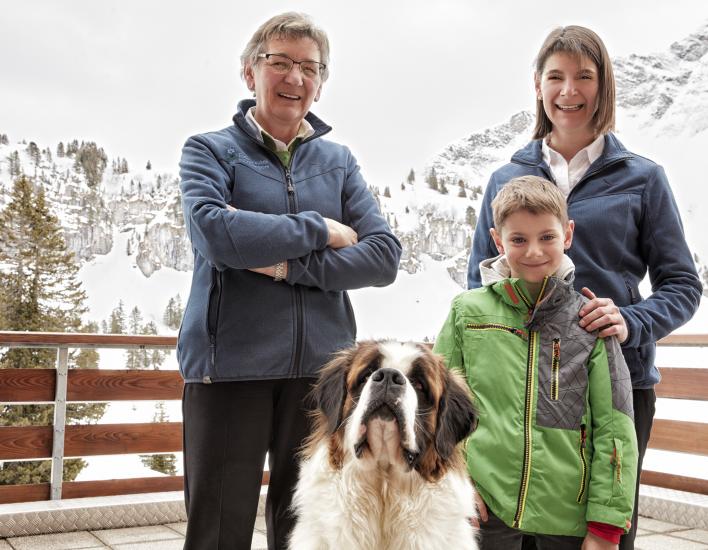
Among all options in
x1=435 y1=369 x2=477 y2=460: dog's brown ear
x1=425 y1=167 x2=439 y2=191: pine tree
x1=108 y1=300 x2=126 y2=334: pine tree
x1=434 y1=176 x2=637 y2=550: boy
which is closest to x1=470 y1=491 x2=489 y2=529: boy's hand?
x1=434 y1=176 x2=637 y2=550: boy

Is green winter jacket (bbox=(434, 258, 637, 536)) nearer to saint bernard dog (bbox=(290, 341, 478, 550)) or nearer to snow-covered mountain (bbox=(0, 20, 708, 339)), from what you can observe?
saint bernard dog (bbox=(290, 341, 478, 550))

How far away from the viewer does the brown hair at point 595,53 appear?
158 centimetres

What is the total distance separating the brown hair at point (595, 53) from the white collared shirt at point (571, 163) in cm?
4

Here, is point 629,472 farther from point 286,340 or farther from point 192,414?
point 192,414

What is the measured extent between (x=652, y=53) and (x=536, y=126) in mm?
100656

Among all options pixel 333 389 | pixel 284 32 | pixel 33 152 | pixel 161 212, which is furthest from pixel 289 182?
pixel 161 212

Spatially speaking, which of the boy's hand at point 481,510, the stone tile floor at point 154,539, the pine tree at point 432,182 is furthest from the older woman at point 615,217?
the pine tree at point 432,182

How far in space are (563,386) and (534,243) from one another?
32 centimetres

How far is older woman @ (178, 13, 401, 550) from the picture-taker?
4.82 feet

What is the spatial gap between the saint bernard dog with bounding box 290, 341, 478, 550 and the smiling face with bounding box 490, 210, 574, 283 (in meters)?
0.31

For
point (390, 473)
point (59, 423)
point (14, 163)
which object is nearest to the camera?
point (390, 473)

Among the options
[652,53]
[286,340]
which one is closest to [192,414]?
[286,340]

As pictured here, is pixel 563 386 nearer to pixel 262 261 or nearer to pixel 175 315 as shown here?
pixel 262 261

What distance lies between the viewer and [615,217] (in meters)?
1.55
